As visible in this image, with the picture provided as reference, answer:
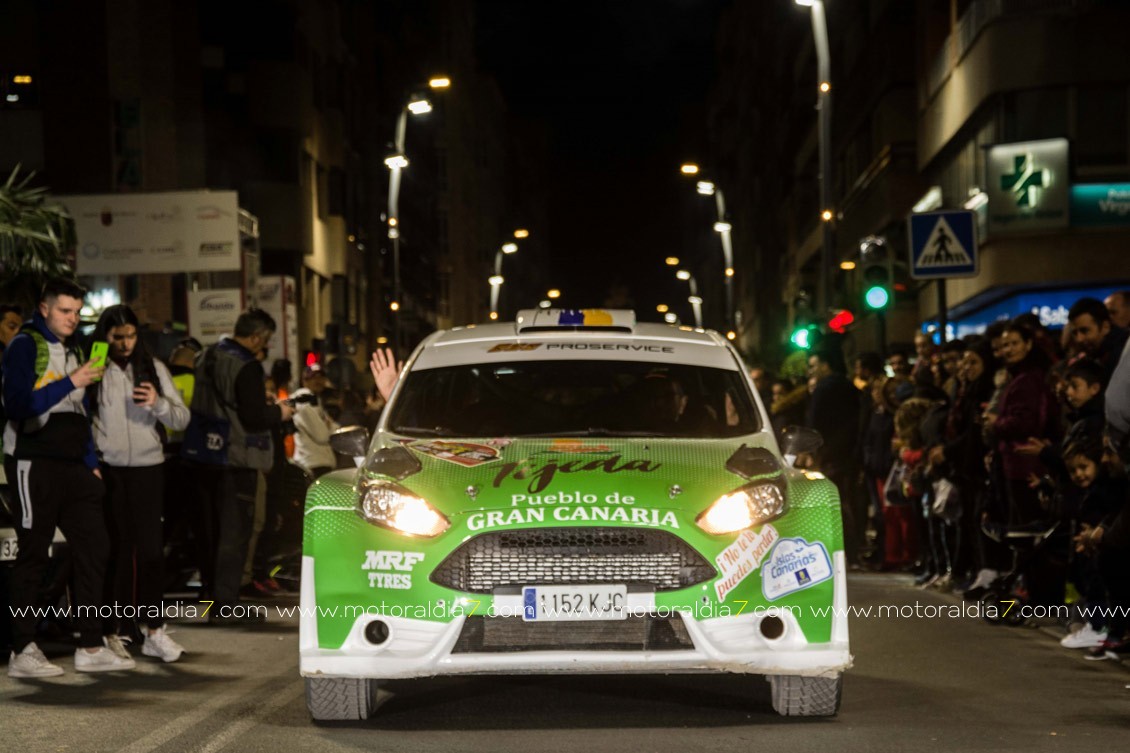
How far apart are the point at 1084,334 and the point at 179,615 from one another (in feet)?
21.0

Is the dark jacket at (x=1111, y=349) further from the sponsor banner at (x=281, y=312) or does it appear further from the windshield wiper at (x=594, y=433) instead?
the sponsor banner at (x=281, y=312)

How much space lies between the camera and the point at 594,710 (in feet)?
27.2

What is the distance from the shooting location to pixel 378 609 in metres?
7.51

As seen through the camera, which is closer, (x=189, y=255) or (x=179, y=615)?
(x=179, y=615)

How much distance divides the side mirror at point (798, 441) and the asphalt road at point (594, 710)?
1151mm

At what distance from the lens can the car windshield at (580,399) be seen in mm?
8969

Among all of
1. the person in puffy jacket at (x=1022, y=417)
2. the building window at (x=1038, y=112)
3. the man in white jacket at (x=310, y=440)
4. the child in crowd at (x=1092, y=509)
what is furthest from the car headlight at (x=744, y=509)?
the building window at (x=1038, y=112)

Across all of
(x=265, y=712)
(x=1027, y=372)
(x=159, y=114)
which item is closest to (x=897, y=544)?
(x=1027, y=372)

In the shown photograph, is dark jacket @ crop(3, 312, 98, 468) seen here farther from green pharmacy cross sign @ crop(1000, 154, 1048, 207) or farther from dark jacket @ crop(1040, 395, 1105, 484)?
green pharmacy cross sign @ crop(1000, 154, 1048, 207)

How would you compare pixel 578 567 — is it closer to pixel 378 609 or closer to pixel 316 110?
pixel 378 609

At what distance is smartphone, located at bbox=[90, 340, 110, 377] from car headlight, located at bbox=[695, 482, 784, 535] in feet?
12.3

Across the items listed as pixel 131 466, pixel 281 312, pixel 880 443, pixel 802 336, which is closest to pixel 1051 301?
pixel 802 336

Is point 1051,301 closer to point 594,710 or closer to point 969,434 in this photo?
point 969,434

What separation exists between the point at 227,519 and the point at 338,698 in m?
4.79
